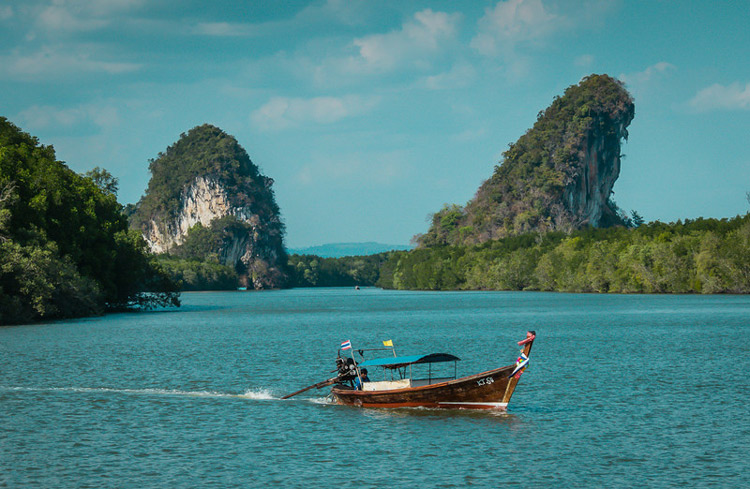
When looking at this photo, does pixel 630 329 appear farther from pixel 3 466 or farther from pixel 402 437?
pixel 3 466

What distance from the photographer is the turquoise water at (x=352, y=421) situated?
20625 millimetres

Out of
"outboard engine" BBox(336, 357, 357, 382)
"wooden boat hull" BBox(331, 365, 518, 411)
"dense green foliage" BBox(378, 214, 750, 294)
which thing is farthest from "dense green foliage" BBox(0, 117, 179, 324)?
"dense green foliage" BBox(378, 214, 750, 294)

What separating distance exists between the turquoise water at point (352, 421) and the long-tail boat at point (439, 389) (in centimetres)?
45

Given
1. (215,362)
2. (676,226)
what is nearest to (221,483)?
(215,362)

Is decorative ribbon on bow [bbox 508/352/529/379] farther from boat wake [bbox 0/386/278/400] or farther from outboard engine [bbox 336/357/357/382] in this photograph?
boat wake [bbox 0/386/278/400]

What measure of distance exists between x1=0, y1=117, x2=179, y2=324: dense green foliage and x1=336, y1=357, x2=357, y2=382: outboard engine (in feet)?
136

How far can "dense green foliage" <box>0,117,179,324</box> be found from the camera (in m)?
66.0

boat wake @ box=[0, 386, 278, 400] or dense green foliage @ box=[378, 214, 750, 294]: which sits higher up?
dense green foliage @ box=[378, 214, 750, 294]

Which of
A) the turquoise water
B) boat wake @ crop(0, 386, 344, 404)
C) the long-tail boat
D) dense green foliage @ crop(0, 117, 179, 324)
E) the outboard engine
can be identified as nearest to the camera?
the turquoise water

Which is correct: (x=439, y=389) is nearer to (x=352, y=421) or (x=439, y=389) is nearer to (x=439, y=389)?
(x=439, y=389)

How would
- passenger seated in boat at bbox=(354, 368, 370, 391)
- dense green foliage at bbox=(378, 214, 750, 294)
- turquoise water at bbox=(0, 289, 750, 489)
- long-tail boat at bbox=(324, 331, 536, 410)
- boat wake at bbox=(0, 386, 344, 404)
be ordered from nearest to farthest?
turquoise water at bbox=(0, 289, 750, 489)
long-tail boat at bbox=(324, 331, 536, 410)
passenger seated in boat at bbox=(354, 368, 370, 391)
boat wake at bbox=(0, 386, 344, 404)
dense green foliage at bbox=(378, 214, 750, 294)

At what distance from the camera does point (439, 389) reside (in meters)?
27.0

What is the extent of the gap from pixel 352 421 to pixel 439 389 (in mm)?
2952

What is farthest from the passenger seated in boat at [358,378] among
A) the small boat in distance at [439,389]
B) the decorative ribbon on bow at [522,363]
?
the decorative ribbon on bow at [522,363]
